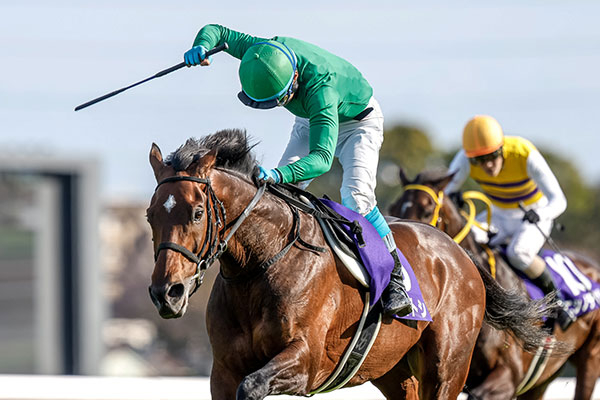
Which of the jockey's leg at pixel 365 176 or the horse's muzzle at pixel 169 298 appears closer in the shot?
the horse's muzzle at pixel 169 298

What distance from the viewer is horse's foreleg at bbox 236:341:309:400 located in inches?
161

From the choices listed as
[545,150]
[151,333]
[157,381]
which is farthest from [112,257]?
[157,381]

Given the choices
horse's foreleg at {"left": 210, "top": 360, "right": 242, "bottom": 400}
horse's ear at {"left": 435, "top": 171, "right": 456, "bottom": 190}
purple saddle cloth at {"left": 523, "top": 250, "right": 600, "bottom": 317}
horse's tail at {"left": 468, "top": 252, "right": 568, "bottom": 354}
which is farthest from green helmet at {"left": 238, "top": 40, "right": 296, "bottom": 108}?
purple saddle cloth at {"left": 523, "top": 250, "right": 600, "bottom": 317}

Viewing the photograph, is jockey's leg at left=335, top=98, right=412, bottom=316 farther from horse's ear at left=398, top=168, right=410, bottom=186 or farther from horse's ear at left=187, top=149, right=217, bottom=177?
horse's ear at left=398, top=168, right=410, bottom=186

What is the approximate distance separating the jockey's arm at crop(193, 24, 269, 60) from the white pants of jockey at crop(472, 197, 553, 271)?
2885 mm

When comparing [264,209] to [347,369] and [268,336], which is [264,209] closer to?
[268,336]

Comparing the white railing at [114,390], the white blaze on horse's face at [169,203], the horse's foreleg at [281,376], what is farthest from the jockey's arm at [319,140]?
the white railing at [114,390]

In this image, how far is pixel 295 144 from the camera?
5238mm

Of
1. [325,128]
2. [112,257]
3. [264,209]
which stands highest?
[325,128]

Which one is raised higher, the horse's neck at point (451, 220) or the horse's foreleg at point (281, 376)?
the horse's foreleg at point (281, 376)

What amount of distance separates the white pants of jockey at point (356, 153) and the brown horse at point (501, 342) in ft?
5.58

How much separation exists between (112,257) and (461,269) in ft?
139

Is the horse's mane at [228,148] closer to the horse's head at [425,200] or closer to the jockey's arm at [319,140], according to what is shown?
the jockey's arm at [319,140]

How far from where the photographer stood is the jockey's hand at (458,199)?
290 inches
